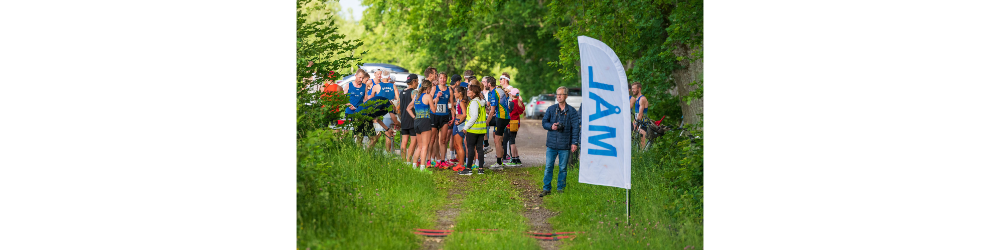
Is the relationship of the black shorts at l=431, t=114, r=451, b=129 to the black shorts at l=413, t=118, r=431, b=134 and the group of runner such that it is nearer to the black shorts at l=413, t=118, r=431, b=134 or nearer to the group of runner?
the group of runner

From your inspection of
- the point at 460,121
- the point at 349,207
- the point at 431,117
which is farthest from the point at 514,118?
the point at 349,207

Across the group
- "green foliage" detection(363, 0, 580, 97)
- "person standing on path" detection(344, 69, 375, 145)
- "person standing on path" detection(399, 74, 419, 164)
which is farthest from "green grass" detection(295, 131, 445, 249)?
"green foliage" detection(363, 0, 580, 97)

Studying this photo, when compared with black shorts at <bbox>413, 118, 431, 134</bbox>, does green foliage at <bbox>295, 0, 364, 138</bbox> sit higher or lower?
higher

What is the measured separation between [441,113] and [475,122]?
0.66 metres

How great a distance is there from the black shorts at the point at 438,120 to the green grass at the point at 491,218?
1117 millimetres

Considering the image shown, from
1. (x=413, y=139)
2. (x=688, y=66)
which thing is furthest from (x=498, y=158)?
(x=688, y=66)

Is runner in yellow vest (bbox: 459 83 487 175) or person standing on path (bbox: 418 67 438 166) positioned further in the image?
person standing on path (bbox: 418 67 438 166)

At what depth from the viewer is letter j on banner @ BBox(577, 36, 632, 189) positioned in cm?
739

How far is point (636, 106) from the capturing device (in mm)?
13789

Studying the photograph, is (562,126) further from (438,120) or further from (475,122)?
(438,120)

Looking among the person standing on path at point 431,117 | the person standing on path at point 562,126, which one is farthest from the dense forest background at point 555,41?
the person standing on path at point 562,126

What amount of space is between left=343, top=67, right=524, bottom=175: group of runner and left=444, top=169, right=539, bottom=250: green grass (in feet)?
2.80

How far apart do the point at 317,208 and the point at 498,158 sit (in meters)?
7.02

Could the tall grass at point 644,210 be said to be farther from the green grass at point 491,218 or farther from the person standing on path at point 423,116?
the person standing on path at point 423,116
